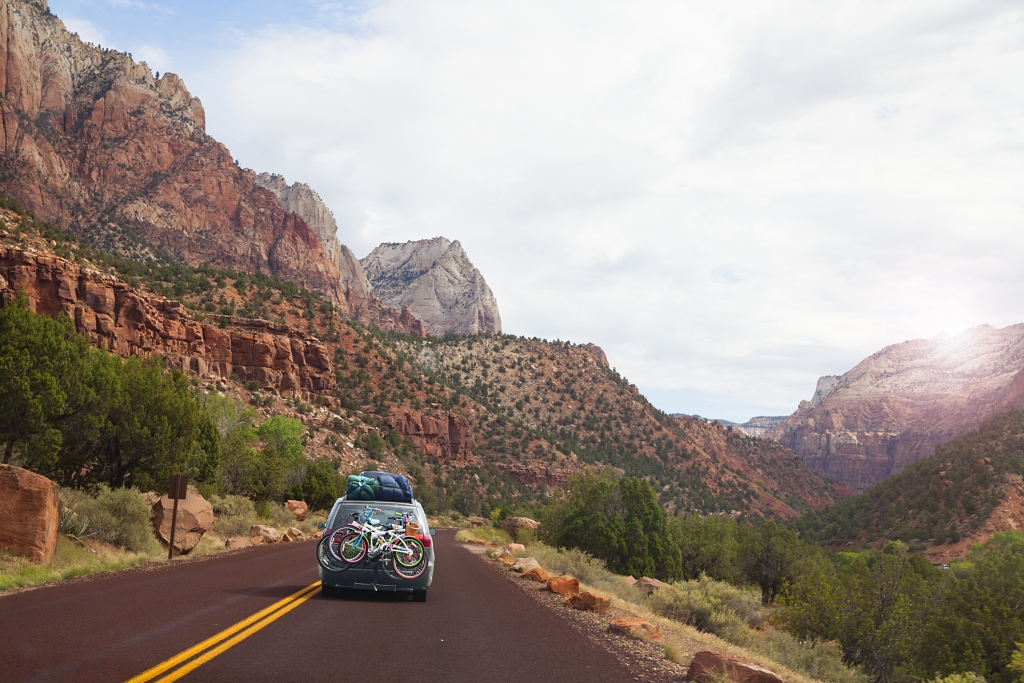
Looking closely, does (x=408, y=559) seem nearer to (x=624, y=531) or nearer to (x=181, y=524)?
(x=181, y=524)

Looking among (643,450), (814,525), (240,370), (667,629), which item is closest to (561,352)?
(643,450)

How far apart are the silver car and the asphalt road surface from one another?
1.10 ft

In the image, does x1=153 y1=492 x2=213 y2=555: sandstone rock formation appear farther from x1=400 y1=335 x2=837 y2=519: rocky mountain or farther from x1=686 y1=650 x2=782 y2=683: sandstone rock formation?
x1=400 y1=335 x2=837 y2=519: rocky mountain

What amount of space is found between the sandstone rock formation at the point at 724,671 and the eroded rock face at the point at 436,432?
81.6 m

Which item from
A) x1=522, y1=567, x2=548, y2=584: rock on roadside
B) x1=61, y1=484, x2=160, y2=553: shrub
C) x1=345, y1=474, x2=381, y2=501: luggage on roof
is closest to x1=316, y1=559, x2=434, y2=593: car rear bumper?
x1=345, y1=474, x2=381, y2=501: luggage on roof

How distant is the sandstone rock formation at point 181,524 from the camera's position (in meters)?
23.4

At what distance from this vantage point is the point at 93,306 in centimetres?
6200

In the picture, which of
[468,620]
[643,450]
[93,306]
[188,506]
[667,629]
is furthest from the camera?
[643,450]

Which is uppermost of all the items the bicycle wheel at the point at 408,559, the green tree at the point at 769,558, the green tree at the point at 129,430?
the green tree at the point at 129,430

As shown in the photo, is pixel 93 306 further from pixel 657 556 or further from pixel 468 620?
pixel 468 620

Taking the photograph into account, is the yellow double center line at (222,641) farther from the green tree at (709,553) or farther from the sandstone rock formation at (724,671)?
the green tree at (709,553)

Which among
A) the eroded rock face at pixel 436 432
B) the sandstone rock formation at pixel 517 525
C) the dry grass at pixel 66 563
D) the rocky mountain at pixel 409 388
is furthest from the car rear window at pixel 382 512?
the eroded rock face at pixel 436 432

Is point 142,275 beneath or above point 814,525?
above

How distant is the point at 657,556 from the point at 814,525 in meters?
62.9
